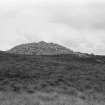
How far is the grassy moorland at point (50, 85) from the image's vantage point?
596 inches

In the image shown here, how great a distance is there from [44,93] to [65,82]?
4553mm

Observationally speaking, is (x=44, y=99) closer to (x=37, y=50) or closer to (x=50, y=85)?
(x=50, y=85)

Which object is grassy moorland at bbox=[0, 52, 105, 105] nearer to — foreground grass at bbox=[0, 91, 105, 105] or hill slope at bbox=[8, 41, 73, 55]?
foreground grass at bbox=[0, 91, 105, 105]

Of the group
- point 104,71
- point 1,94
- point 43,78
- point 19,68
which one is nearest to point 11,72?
point 19,68

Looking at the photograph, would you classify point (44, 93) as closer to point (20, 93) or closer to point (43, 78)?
point (20, 93)

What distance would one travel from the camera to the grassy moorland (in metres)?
15.1

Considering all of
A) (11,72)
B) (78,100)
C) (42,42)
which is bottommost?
(78,100)

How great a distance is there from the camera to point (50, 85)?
19484mm

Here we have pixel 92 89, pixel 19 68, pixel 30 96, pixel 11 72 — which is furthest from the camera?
pixel 19 68

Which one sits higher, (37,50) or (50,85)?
(37,50)

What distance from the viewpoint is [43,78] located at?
21.7m

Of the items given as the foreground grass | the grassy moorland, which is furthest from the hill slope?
the foreground grass

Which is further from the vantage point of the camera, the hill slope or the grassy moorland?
the hill slope

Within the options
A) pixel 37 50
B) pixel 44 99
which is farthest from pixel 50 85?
pixel 37 50
